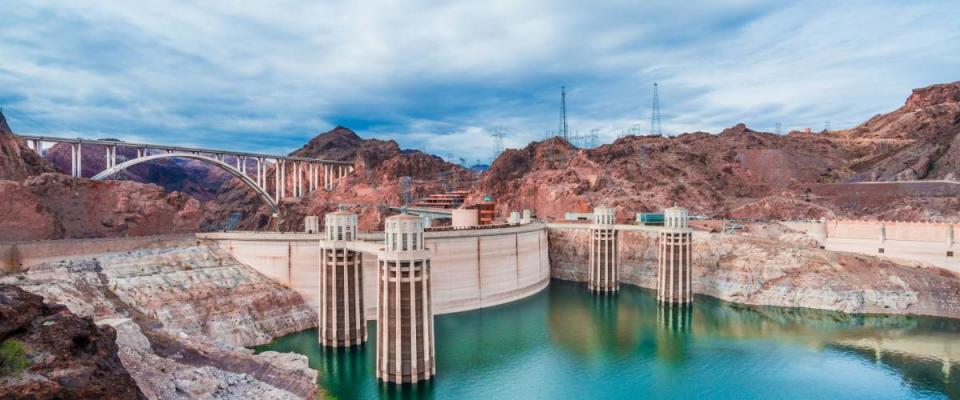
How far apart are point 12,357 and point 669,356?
40770 millimetres

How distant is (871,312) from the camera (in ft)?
178

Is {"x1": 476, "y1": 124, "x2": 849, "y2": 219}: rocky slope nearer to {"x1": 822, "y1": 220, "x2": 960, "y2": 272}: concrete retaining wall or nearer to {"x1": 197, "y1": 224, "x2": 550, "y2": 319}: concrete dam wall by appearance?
{"x1": 822, "y1": 220, "x2": 960, "y2": 272}: concrete retaining wall

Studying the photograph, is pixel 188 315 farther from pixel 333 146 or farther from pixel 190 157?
pixel 333 146

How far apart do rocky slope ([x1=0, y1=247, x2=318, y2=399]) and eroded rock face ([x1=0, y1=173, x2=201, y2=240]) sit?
5079 mm

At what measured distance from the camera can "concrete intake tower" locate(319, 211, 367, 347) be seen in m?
42.1

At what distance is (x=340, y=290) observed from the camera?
42.3 m

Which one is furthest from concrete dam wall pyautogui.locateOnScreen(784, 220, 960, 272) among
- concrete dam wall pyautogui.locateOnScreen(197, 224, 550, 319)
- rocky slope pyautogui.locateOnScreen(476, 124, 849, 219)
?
concrete dam wall pyautogui.locateOnScreen(197, 224, 550, 319)

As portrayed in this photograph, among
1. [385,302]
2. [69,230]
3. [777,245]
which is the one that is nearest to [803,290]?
[777,245]

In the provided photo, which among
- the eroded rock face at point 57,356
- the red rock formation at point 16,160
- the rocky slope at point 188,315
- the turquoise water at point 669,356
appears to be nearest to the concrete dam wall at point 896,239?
the turquoise water at point 669,356

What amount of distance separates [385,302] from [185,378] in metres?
12.4

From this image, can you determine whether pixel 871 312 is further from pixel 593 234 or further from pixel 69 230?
pixel 69 230

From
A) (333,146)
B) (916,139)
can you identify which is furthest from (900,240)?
(333,146)

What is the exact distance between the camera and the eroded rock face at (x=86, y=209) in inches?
1695

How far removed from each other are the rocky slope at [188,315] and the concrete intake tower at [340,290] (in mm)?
5869
